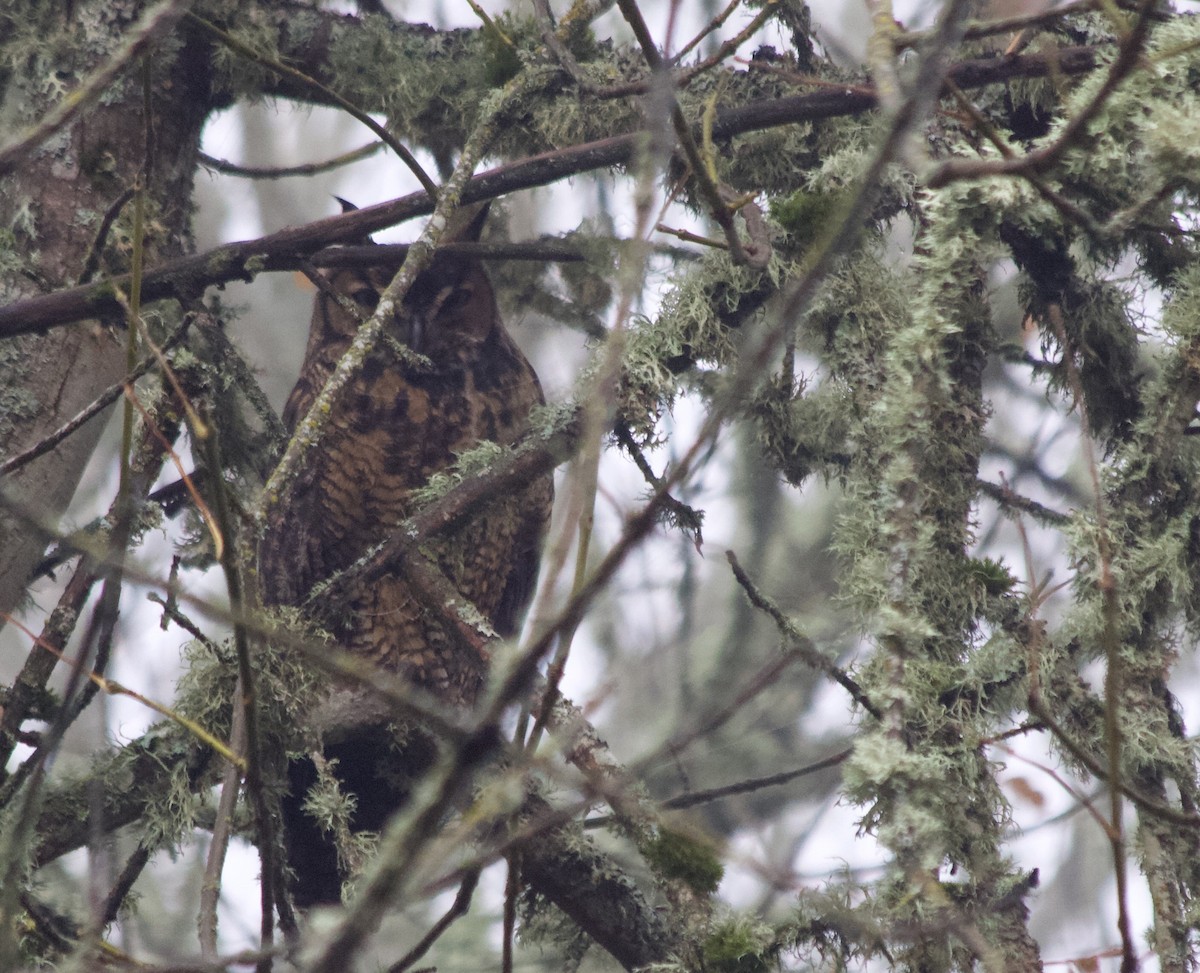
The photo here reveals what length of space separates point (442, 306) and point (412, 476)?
49cm

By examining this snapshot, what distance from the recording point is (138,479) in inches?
63.2

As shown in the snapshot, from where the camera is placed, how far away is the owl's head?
309cm

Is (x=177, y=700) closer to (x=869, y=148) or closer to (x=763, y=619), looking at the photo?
(x=869, y=148)

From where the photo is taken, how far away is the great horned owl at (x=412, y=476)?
2.84 m

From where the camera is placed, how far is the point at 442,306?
3.12 m

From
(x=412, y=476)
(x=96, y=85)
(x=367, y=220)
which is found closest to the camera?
(x=96, y=85)

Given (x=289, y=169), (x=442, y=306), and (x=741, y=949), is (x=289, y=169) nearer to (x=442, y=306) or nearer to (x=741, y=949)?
(x=442, y=306)

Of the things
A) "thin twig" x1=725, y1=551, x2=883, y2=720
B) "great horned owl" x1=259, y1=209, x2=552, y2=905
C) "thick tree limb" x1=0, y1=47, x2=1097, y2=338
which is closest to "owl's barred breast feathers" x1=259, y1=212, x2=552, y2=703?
"great horned owl" x1=259, y1=209, x2=552, y2=905

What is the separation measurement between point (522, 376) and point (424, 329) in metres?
0.28

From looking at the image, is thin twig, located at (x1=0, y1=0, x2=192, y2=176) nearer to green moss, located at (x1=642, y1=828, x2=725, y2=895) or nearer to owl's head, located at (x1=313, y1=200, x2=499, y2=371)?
green moss, located at (x1=642, y1=828, x2=725, y2=895)

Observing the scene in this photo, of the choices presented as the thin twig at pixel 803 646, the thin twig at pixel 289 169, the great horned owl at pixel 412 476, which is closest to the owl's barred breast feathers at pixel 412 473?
the great horned owl at pixel 412 476

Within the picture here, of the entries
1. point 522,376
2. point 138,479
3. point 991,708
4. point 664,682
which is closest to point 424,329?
point 522,376

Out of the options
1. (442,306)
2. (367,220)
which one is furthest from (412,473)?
(367,220)

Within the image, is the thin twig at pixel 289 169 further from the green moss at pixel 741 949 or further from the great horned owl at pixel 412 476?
the green moss at pixel 741 949
